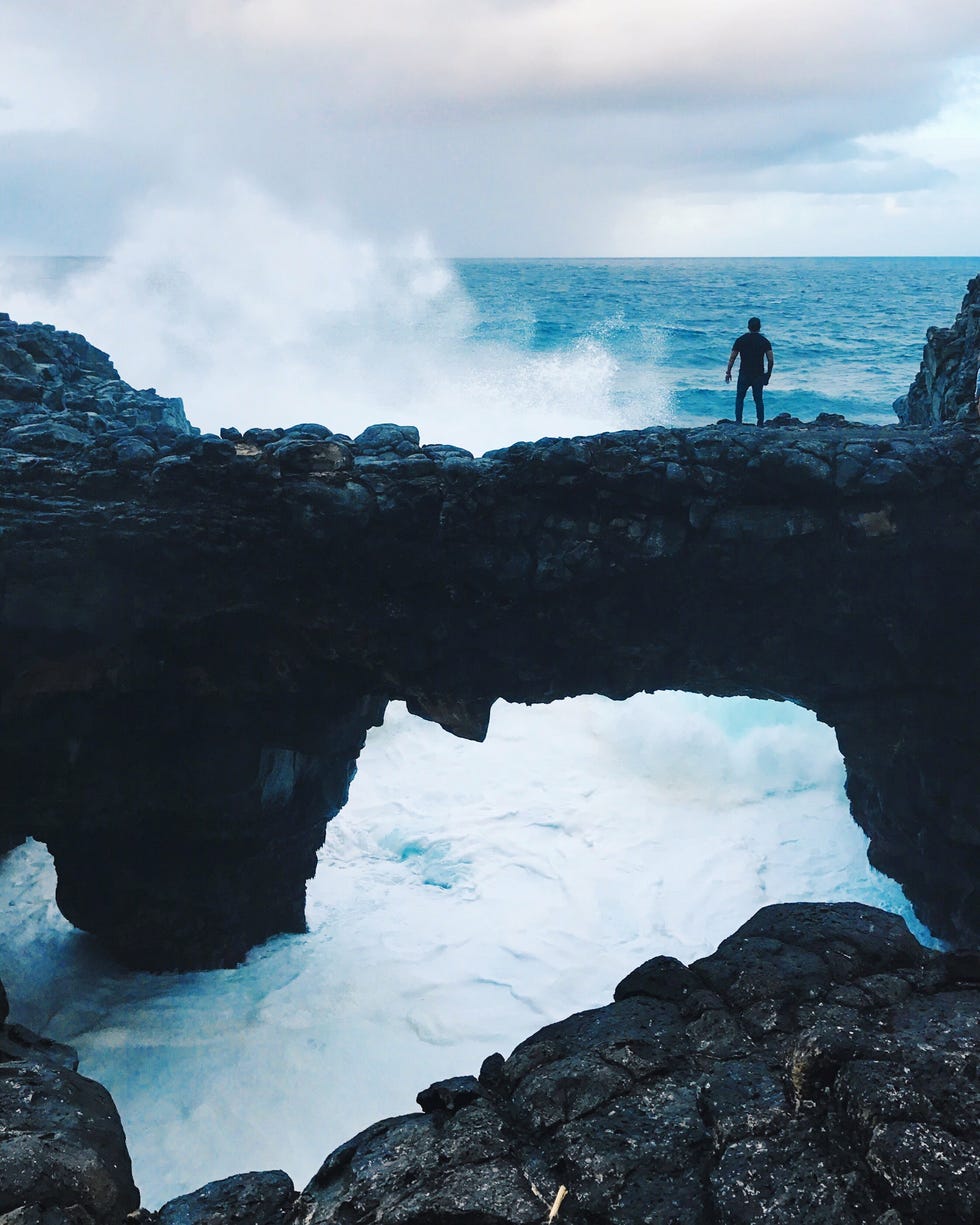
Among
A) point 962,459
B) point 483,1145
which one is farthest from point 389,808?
point 483,1145

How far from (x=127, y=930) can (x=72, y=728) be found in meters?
3.18

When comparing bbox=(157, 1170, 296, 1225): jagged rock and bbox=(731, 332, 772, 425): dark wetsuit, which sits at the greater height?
bbox=(731, 332, 772, 425): dark wetsuit

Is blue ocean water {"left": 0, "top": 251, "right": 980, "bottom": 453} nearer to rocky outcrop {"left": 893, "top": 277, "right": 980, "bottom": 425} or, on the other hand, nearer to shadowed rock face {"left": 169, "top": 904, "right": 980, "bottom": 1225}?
rocky outcrop {"left": 893, "top": 277, "right": 980, "bottom": 425}

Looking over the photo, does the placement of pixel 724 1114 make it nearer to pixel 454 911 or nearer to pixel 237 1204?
pixel 237 1204

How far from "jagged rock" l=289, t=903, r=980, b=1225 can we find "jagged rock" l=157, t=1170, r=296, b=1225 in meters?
0.17

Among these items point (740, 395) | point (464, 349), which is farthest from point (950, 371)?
point (464, 349)

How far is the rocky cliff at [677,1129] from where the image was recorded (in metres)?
4.66

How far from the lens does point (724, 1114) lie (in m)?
5.10

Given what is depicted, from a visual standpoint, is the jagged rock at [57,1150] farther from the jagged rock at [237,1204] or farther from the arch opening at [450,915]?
the arch opening at [450,915]

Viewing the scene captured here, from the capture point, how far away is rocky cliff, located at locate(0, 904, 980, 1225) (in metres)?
4.66

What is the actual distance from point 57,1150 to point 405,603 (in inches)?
257

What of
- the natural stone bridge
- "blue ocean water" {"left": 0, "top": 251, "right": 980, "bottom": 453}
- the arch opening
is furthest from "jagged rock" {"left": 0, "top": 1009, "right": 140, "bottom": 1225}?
"blue ocean water" {"left": 0, "top": 251, "right": 980, "bottom": 453}

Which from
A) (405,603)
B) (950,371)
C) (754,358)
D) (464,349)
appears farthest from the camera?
(464,349)

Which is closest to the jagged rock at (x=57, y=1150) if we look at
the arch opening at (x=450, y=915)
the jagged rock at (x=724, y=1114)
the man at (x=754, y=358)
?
the jagged rock at (x=724, y=1114)
